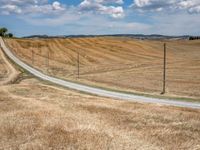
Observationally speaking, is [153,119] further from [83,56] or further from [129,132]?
[83,56]

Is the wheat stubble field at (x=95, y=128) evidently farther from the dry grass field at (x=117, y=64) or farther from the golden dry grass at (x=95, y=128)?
the dry grass field at (x=117, y=64)

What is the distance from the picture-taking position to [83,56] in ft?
380

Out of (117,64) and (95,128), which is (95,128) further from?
(117,64)

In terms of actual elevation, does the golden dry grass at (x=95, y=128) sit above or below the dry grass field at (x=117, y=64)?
above

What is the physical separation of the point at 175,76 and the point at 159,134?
5189 cm

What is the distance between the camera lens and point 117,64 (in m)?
102

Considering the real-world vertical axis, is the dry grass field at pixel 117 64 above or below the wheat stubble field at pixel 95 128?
below

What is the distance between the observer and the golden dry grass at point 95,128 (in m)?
18.6

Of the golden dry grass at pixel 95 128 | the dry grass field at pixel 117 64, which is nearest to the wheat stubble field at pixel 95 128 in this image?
the golden dry grass at pixel 95 128

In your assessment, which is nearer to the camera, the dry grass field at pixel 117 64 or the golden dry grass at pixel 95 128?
the golden dry grass at pixel 95 128

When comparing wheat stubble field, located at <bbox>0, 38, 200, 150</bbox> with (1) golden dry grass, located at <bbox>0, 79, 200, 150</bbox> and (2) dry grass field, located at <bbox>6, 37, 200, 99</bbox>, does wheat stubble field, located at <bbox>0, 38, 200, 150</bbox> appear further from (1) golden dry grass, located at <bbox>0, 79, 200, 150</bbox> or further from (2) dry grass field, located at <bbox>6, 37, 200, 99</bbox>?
(2) dry grass field, located at <bbox>6, 37, 200, 99</bbox>

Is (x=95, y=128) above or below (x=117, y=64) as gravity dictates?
above

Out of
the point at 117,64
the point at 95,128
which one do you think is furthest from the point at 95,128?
the point at 117,64

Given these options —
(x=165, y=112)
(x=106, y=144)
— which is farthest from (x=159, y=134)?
(x=165, y=112)
